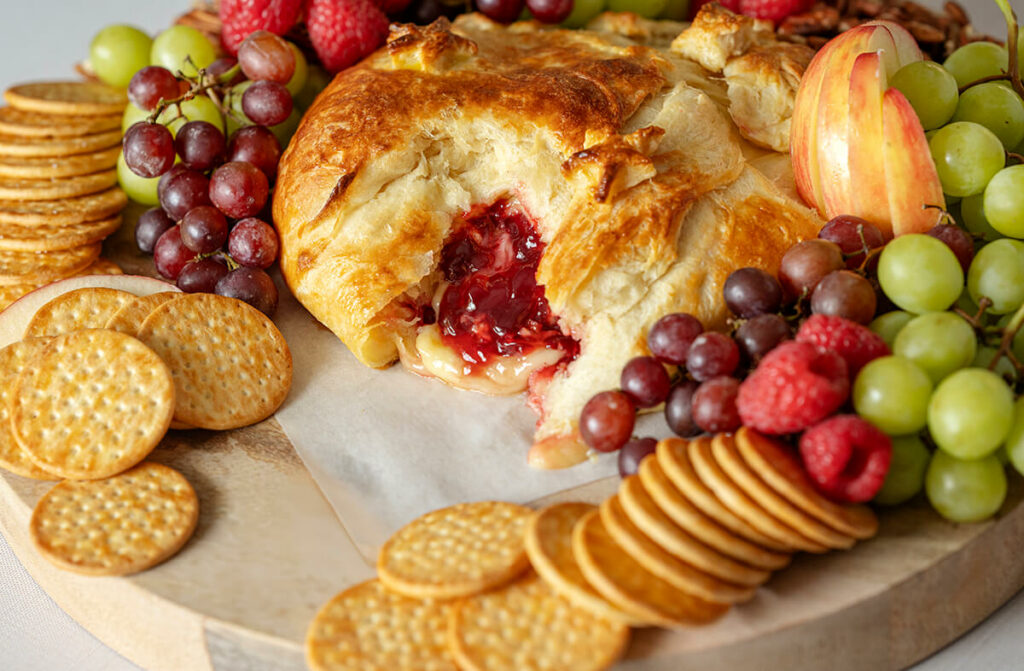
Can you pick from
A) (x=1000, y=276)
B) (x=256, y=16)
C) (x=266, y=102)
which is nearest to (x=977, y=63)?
(x=1000, y=276)

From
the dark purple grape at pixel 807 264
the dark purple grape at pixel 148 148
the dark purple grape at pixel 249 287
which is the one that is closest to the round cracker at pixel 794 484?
the dark purple grape at pixel 807 264

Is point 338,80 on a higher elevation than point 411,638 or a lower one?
higher

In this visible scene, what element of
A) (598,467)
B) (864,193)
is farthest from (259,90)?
(864,193)

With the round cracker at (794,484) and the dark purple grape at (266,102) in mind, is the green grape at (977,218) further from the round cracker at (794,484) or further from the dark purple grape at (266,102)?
the dark purple grape at (266,102)

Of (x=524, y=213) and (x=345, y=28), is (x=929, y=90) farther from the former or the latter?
(x=345, y=28)

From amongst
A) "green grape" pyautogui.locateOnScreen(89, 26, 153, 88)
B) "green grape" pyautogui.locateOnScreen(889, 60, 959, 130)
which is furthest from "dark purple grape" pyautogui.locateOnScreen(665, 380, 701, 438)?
"green grape" pyautogui.locateOnScreen(89, 26, 153, 88)

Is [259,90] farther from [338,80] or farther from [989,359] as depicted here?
[989,359]

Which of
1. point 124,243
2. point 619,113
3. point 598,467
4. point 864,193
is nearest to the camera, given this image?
point 598,467

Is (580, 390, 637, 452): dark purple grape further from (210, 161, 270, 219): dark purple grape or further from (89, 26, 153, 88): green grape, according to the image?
(89, 26, 153, 88): green grape
